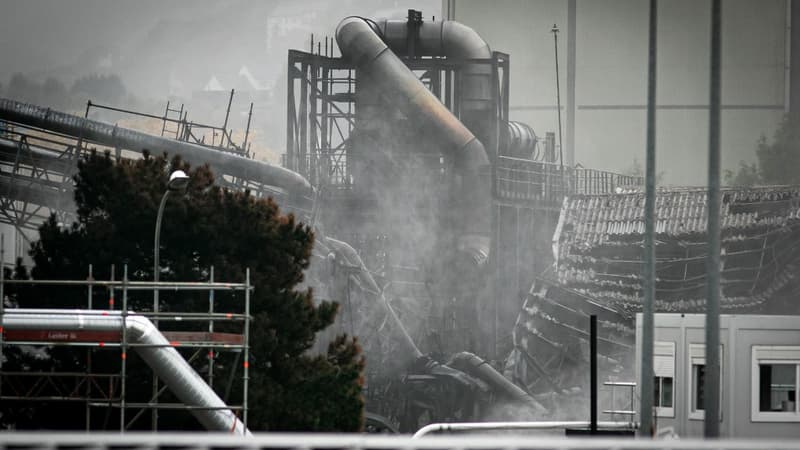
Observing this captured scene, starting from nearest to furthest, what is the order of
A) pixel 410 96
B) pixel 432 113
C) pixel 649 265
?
pixel 649 265, pixel 432 113, pixel 410 96

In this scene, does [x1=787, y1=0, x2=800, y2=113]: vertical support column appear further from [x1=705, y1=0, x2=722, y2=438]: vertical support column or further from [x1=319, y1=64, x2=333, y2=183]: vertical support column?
[x1=705, y1=0, x2=722, y2=438]: vertical support column

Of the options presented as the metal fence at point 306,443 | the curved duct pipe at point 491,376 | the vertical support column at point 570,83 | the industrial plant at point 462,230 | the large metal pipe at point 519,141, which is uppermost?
the vertical support column at point 570,83

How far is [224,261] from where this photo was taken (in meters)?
28.2

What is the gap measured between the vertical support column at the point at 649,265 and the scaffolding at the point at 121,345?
657 cm

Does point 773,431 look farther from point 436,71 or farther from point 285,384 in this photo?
point 436,71

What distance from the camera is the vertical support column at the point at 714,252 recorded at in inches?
598

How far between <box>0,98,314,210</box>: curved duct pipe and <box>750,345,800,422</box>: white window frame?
78.0 ft

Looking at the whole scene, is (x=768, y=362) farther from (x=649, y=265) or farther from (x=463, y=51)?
(x=463, y=51)

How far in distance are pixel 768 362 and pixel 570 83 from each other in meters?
31.2

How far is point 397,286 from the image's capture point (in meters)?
46.9

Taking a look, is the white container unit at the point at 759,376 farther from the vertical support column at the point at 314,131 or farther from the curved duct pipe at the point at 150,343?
the vertical support column at the point at 314,131

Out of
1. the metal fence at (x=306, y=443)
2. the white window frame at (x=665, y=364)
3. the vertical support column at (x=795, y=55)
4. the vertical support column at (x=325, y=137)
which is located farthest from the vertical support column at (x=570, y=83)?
the metal fence at (x=306, y=443)

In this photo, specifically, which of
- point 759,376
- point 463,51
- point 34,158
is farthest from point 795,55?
point 759,376

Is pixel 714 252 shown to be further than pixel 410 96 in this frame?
No
